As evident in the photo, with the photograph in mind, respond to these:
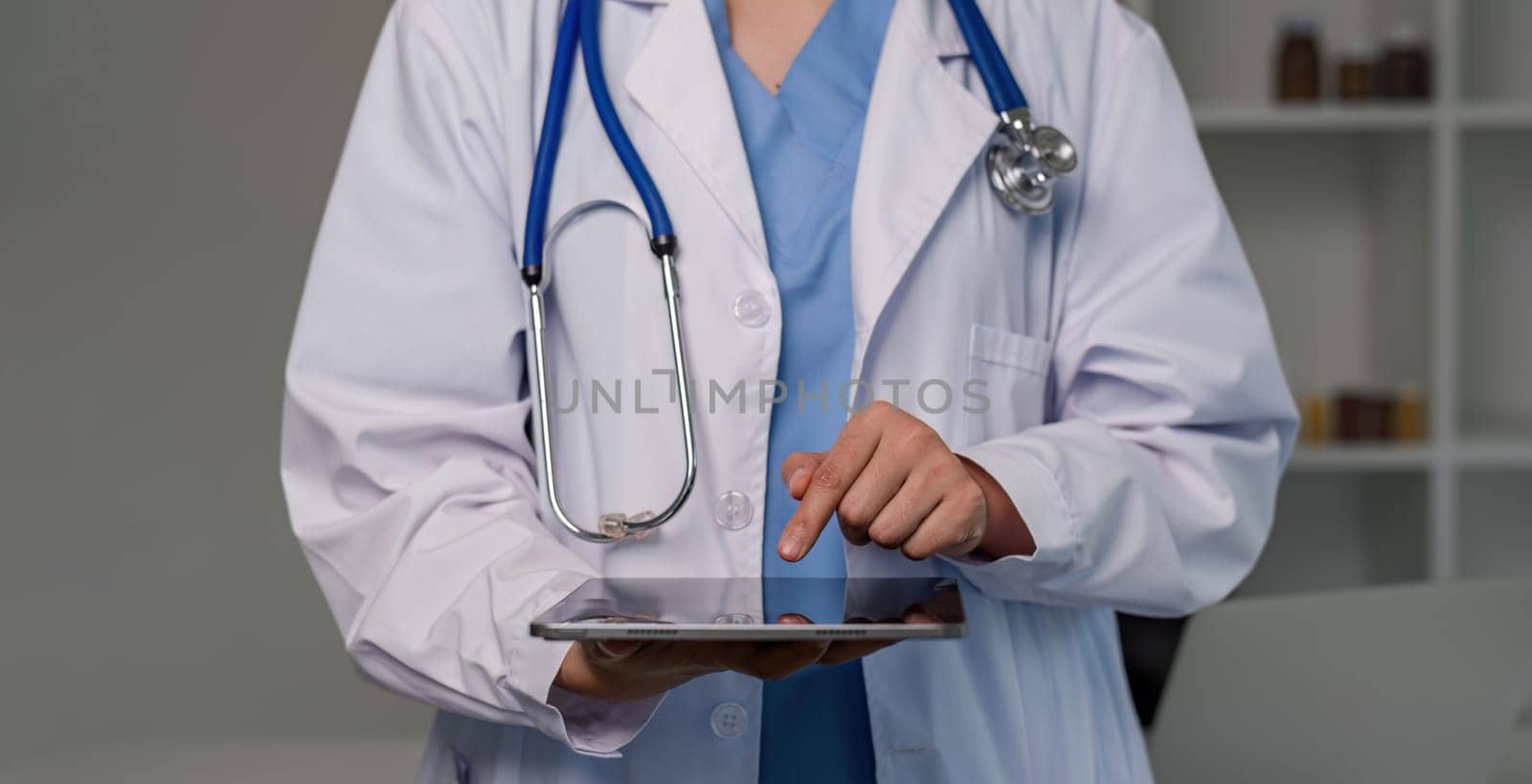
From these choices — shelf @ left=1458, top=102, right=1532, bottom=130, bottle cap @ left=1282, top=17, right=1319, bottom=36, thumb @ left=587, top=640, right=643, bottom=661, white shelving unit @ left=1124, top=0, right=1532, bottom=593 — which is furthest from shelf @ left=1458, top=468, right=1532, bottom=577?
thumb @ left=587, top=640, right=643, bottom=661

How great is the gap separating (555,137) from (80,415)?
4.89ft

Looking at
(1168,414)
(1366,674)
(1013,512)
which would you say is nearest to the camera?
(1013,512)

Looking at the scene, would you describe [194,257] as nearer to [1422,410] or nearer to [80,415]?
[80,415]

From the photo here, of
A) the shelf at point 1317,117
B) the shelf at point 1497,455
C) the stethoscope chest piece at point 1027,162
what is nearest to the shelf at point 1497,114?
the shelf at point 1317,117

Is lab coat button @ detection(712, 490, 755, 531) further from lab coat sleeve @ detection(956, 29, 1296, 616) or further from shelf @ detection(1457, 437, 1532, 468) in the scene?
shelf @ detection(1457, 437, 1532, 468)

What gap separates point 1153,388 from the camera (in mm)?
888

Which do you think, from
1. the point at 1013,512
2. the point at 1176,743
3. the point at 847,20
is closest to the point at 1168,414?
the point at 1013,512

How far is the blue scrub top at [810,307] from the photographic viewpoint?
0.86 m

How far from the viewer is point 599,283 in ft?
2.81

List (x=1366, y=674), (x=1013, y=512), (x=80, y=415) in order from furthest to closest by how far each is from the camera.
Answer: (x=80, y=415)
(x=1366, y=674)
(x=1013, y=512)

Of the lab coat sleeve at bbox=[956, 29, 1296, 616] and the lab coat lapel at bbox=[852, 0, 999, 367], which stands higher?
the lab coat lapel at bbox=[852, 0, 999, 367]

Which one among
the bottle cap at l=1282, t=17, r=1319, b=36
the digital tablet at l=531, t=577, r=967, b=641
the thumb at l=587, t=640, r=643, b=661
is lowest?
the thumb at l=587, t=640, r=643, b=661

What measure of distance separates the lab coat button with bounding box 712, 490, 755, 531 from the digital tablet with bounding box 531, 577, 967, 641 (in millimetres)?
50

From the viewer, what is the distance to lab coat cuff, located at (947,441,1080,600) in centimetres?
77
